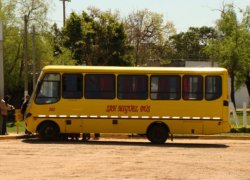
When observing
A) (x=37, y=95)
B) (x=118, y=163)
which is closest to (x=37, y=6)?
(x=37, y=95)

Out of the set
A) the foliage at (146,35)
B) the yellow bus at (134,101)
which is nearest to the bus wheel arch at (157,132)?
the yellow bus at (134,101)

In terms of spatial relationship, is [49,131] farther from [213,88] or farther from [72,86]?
[213,88]

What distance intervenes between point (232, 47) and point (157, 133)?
28724 mm

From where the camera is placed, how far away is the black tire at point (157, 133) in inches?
872

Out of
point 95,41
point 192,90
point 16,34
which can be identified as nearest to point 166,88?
point 192,90

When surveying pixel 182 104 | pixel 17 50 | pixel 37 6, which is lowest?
pixel 182 104

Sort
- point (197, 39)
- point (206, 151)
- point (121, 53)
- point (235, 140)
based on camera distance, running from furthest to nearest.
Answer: point (197, 39), point (121, 53), point (235, 140), point (206, 151)

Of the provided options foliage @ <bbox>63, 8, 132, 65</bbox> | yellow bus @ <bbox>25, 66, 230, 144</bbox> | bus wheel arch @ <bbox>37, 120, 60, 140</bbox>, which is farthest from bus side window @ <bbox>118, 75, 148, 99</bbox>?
foliage @ <bbox>63, 8, 132, 65</bbox>

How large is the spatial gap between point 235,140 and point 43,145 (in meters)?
8.53

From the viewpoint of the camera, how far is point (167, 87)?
22.0 m

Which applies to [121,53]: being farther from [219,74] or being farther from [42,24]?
[219,74]

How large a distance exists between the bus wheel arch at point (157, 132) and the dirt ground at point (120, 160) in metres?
0.33

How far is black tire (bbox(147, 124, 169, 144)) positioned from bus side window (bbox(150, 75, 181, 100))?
1051mm

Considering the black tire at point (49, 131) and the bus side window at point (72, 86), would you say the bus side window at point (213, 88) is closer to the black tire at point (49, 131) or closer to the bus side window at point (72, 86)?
the bus side window at point (72, 86)
